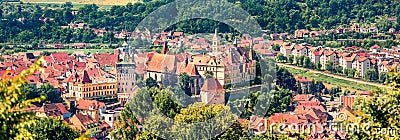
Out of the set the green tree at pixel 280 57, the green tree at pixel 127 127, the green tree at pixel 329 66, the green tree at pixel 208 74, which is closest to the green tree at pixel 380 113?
the green tree at pixel 127 127

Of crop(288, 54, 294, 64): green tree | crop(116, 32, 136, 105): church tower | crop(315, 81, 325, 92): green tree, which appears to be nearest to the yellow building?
crop(116, 32, 136, 105): church tower

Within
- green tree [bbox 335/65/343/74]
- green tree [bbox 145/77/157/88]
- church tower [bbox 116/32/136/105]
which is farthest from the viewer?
green tree [bbox 335/65/343/74]

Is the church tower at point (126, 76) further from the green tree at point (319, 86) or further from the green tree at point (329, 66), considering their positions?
A: the green tree at point (329, 66)

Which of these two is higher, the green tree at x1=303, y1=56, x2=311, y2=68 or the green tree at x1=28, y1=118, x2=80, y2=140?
the green tree at x1=28, y1=118, x2=80, y2=140

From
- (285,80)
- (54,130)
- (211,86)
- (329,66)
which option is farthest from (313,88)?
(54,130)

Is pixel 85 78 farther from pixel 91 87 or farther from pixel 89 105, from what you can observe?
pixel 89 105

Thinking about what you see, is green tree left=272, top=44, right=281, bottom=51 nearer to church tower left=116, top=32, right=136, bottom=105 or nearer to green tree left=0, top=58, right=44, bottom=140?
church tower left=116, top=32, right=136, bottom=105
